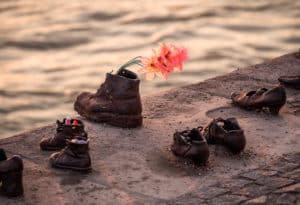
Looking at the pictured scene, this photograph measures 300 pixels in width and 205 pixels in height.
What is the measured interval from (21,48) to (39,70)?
862 millimetres

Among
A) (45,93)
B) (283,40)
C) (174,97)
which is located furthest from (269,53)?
(174,97)

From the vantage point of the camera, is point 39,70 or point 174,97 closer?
point 174,97

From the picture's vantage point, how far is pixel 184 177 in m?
5.91

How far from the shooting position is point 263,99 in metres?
6.95

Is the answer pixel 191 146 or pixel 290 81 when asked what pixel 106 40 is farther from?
pixel 191 146

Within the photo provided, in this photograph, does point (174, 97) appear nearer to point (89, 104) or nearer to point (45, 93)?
point (89, 104)

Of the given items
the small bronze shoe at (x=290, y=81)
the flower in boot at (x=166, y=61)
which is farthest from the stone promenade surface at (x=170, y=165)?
the flower in boot at (x=166, y=61)

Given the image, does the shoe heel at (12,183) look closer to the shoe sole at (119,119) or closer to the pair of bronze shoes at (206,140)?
the pair of bronze shoes at (206,140)

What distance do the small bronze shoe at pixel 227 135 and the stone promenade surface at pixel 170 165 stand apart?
0.06 meters

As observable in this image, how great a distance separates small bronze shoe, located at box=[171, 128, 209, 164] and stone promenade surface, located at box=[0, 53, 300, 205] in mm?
70

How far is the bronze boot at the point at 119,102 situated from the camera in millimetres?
6555

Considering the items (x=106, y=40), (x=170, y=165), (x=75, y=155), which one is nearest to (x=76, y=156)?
(x=75, y=155)

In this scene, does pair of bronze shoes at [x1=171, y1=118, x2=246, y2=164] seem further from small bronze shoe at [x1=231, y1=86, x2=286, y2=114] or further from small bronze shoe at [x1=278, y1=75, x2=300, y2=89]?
small bronze shoe at [x1=278, y1=75, x2=300, y2=89]

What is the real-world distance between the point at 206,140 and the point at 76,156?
96cm
